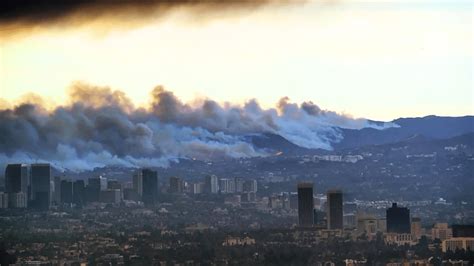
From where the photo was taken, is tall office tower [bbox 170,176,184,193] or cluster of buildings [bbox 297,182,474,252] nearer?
cluster of buildings [bbox 297,182,474,252]

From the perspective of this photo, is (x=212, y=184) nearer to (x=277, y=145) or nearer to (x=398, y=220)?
(x=277, y=145)

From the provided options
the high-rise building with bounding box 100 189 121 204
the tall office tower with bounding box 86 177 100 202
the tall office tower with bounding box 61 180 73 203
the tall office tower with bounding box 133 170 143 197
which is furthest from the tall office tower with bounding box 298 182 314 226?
the tall office tower with bounding box 61 180 73 203

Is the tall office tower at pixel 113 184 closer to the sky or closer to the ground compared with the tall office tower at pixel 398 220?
closer to the sky

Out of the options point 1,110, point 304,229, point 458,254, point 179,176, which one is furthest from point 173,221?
point 458,254

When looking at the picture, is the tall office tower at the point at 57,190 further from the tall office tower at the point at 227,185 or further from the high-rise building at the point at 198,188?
the tall office tower at the point at 227,185

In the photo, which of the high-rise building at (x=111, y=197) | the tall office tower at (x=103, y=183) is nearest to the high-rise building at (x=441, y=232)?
the high-rise building at (x=111, y=197)

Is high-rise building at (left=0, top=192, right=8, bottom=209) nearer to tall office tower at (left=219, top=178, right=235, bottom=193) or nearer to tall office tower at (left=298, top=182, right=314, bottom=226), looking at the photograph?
tall office tower at (left=219, top=178, right=235, bottom=193)

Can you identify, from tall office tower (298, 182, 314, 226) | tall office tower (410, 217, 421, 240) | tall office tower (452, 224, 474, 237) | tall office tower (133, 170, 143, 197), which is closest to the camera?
tall office tower (452, 224, 474, 237)

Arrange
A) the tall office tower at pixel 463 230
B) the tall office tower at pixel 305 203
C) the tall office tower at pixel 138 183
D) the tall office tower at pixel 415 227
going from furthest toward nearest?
1. the tall office tower at pixel 138 183
2. the tall office tower at pixel 305 203
3. the tall office tower at pixel 415 227
4. the tall office tower at pixel 463 230

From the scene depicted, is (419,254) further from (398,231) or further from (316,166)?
(316,166)
